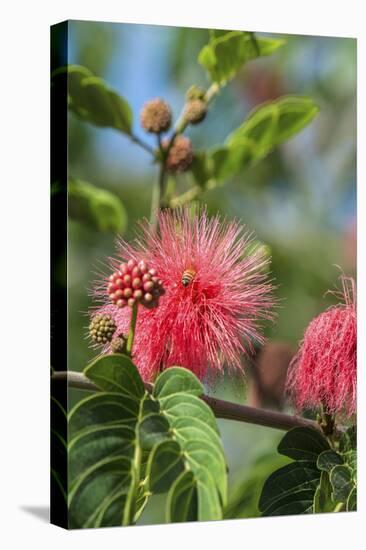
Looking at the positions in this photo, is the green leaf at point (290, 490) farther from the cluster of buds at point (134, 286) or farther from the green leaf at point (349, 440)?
the cluster of buds at point (134, 286)

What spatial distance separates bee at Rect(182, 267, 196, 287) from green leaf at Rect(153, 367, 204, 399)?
36cm

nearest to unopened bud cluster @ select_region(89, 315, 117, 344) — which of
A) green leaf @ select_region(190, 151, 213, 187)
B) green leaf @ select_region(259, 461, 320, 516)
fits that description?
green leaf @ select_region(190, 151, 213, 187)

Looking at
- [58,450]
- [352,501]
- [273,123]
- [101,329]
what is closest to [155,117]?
[273,123]

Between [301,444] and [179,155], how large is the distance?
141 cm

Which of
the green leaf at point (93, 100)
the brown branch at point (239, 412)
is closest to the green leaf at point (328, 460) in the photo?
the brown branch at point (239, 412)

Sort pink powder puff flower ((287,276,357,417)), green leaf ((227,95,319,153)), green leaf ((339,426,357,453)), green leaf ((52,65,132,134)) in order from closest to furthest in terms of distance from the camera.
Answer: green leaf ((52,65,132,134)) < green leaf ((227,95,319,153)) < pink powder puff flower ((287,276,357,417)) < green leaf ((339,426,357,453))

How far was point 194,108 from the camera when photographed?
5605 millimetres

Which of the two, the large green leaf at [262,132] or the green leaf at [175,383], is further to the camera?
the large green leaf at [262,132]

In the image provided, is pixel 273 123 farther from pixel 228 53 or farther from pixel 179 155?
pixel 179 155

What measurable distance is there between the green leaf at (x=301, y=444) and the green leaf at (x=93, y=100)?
1.56 meters

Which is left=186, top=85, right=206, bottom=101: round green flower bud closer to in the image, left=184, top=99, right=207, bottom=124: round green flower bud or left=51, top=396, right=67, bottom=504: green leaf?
left=184, top=99, right=207, bottom=124: round green flower bud

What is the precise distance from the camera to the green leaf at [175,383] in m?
5.35

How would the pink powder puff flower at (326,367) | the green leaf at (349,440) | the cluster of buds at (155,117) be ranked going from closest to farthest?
the cluster of buds at (155,117) < the pink powder puff flower at (326,367) < the green leaf at (349,440)

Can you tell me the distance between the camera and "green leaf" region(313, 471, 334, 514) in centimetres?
590
